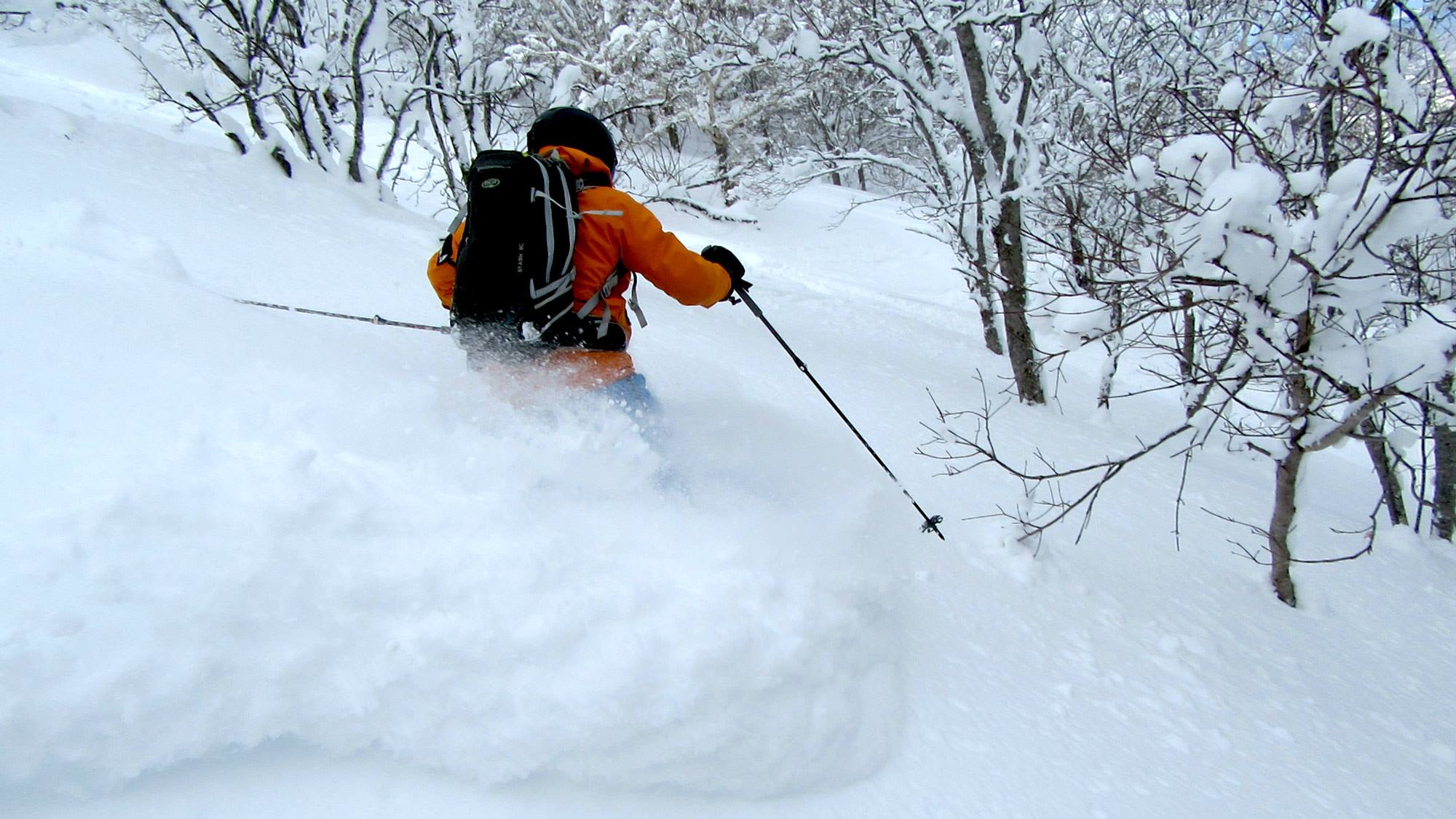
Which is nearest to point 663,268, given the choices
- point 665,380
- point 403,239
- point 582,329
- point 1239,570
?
point 582,329

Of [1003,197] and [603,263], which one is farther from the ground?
[1003,197]

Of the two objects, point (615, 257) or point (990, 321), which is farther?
point (990, 321)

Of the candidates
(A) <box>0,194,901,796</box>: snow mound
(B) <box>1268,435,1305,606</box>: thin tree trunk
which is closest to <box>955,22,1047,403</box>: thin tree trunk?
(B) <box>1268,435,1305,606</box>: thin tree trunk

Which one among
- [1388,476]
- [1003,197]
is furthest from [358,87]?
[1388,476]

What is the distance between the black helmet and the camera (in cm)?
266

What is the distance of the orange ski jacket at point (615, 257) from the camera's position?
2.55 m

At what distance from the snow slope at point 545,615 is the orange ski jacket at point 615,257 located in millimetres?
256

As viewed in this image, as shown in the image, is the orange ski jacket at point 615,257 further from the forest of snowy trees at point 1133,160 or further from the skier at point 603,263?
the forest of snowy trees at point 1133,160

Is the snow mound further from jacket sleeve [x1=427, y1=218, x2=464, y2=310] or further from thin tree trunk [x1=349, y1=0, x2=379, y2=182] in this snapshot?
thin tree trunk [x1=349, y1=0, x2=379, y2=182]

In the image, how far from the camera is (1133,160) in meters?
3.12

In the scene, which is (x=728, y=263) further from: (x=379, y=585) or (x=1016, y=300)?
(x=1016, y=300)

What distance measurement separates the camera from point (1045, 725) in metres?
2.31

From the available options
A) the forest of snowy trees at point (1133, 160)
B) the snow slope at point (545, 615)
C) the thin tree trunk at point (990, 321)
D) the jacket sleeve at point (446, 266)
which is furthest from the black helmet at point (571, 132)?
the thin tree trunk at point (990, 321)

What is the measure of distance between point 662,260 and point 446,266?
34.2 inches
